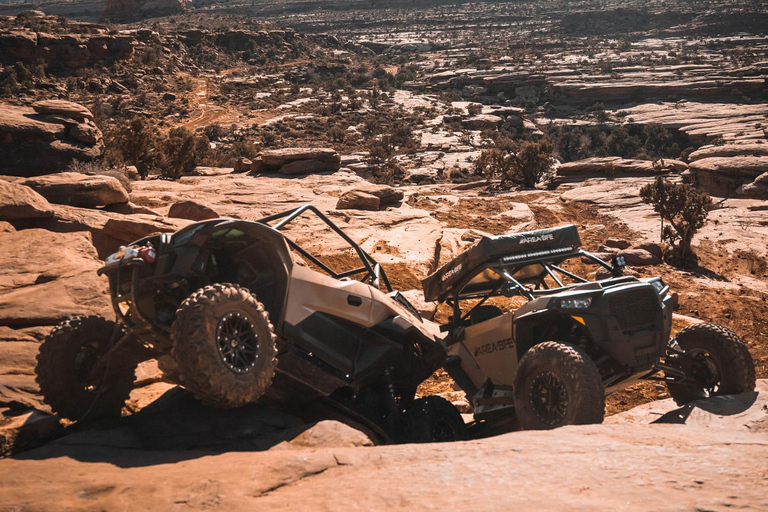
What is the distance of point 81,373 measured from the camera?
514 cm

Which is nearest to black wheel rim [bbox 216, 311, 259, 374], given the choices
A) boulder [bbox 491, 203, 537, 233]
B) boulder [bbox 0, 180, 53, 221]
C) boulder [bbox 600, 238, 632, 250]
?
boulder [bbox 0, 180, 53, 221]

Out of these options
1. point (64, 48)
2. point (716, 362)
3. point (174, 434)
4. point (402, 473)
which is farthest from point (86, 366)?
point (64, 48)

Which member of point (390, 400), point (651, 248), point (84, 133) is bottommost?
point (651, 248)

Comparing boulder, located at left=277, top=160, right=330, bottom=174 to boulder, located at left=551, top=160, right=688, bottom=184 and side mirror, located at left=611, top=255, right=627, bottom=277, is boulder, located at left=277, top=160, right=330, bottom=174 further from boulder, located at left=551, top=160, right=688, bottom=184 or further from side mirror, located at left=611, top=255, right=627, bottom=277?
side mirror, located at left=611, top=255, right=627, bottom=277

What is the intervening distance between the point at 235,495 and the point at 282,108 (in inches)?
1992

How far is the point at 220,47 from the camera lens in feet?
233

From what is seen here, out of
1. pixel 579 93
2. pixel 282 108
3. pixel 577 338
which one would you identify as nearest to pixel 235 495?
pixel 577 338

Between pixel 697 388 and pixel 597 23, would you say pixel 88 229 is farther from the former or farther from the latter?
pixel 597 23

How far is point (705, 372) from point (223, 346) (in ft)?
16.3

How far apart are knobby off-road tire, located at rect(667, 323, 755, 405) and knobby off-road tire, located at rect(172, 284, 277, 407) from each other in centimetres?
436

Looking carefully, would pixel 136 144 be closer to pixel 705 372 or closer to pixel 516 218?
pixel 516 218

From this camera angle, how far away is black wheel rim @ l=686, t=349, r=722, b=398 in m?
6.61

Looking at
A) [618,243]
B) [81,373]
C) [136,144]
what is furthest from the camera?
[136,144]

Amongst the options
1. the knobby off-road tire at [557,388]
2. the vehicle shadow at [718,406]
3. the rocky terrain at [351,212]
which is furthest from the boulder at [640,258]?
the knobby off-road tire at [557,388]
